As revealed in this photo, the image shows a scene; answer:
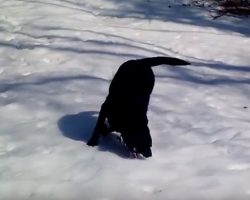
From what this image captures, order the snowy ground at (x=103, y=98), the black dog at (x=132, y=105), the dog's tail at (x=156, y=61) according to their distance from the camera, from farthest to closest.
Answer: the dog's tail at (x=156, y=61) → the black dog at (x=132, y=105) → the snowy ground at (x=103, y=98)

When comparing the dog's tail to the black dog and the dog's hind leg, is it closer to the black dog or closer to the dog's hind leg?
the black dog

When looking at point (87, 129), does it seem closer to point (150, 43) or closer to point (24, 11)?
point (150, 43)

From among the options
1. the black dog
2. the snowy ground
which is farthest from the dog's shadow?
the black dog

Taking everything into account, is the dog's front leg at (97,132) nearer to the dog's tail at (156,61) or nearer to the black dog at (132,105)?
the black dog at (132,105)

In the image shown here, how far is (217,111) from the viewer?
14.7 feet

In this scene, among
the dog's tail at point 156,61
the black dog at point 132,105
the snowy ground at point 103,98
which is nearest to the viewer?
the snowy ground at point 103,98

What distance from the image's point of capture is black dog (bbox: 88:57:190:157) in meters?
3.44

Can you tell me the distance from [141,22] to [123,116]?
3837mm

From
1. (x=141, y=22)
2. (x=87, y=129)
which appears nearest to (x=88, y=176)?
(x=87, y=129)

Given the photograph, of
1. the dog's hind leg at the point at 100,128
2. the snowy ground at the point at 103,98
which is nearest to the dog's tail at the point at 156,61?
the dog's hind leg at the point at 100,128

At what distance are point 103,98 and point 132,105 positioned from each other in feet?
3.75

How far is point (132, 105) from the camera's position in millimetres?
3449

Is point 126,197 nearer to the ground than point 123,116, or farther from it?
nearer to the ground

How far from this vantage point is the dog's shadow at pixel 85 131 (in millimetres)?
3658
